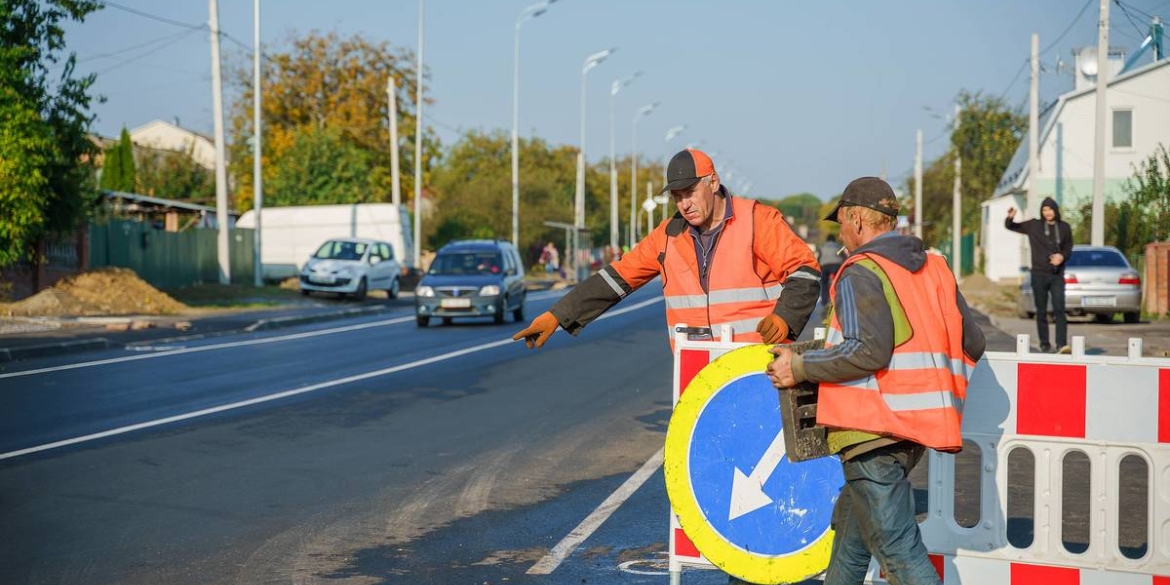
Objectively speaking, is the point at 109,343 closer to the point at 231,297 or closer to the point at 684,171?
the point at 231,297

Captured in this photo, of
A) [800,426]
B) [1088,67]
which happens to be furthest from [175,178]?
[800,426]

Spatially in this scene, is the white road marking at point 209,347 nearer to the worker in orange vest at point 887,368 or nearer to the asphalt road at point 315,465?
the asphalt road at point 315,465

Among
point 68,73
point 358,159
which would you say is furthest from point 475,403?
point 358,159

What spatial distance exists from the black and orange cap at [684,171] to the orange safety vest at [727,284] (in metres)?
0.23

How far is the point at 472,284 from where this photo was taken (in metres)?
26.3

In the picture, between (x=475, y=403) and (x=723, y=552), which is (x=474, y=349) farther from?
(x=723, y=552)

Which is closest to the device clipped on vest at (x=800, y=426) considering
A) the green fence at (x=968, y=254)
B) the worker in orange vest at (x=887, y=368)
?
the worker in orange vest at (x=887, y=368)

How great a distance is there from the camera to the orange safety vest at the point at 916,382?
14.7 feet

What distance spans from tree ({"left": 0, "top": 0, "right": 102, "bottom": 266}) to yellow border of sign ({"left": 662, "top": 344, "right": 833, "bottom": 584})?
23.1 meters

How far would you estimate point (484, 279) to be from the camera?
2648 cm

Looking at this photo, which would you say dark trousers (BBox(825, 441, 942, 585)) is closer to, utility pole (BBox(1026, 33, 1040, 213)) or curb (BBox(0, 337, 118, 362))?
curb (BBox(0, 337, 118, 362))

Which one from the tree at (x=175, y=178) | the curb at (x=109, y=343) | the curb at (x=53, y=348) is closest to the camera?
the curb at (x=53, y=348)

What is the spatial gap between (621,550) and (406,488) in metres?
2.16

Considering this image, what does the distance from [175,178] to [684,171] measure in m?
→ 70.2
